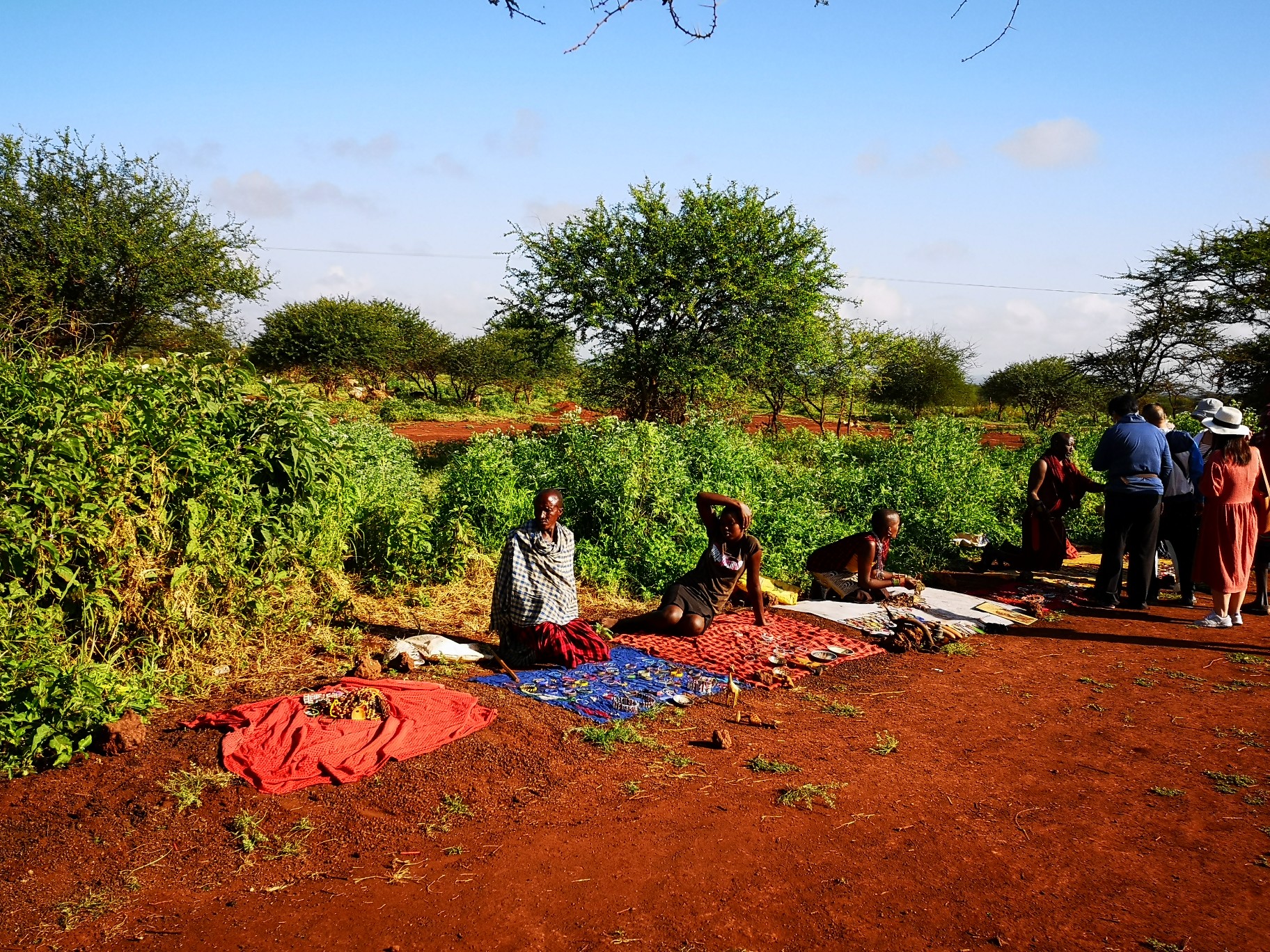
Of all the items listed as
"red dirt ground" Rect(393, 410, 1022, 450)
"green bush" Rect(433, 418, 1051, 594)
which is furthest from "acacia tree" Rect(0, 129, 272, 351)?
"green bush" Rect(433, 418, 1051, 594)

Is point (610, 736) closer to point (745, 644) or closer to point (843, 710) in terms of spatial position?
point (843, 710)

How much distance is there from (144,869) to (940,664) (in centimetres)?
482

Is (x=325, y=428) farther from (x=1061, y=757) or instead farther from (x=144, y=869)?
(x=1061, y=757)

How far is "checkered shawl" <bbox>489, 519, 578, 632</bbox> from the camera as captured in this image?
5379 mm

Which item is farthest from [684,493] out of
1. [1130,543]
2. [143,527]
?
[143,527]

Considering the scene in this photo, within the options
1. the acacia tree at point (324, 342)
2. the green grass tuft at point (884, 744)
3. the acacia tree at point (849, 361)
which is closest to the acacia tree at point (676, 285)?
the acacia tree at point (849, 361)

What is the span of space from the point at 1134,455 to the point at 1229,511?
0.80 meters

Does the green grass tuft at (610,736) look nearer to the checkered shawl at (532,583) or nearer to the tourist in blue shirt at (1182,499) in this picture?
the checkered shawl at (532,583)

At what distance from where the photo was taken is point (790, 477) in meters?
8.91

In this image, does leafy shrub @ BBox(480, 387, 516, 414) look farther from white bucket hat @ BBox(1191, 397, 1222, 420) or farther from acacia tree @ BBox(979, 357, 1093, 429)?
white bucket hat @ BBox(1191, 397, 1222, 420)

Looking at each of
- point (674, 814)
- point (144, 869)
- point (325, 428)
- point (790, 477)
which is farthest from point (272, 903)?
point (790, 477)

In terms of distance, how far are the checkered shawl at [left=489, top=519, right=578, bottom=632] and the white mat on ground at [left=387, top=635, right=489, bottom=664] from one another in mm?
233

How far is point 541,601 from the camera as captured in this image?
5.38m

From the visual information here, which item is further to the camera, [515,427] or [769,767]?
[515,427]
